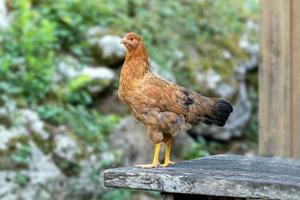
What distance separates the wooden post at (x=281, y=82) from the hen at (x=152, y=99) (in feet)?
4.83

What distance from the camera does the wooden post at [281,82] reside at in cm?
479

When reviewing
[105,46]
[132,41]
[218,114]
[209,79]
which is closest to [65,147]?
[105,46]

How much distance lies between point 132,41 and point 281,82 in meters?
1.75

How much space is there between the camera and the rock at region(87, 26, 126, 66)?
774 centimetres

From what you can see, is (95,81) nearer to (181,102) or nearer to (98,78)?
(98,78)

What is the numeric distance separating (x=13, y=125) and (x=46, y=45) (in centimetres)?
147

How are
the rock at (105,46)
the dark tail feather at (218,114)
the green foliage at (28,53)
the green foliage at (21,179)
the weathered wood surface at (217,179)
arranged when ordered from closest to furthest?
the weathered wood surface at (217,179), the dark tail feather at (218,114), the green foliage at (21,179), the green foliage at (28,53), the rock at (105,46)

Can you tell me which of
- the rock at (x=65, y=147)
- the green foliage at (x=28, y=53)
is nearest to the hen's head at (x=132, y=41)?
the rock at (x=65, y=147)

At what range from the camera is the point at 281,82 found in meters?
4.82

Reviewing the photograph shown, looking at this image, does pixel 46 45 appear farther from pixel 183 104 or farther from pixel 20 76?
pixel 183 104

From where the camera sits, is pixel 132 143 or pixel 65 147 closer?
pixel 65 147

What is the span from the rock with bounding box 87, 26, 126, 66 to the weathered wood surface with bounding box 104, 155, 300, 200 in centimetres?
443

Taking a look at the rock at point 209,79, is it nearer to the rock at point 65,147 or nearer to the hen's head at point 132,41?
the rock at point 65,147

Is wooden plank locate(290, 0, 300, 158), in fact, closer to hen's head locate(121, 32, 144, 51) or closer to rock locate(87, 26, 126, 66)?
hen's head locate(121, 32, 144, 51)
